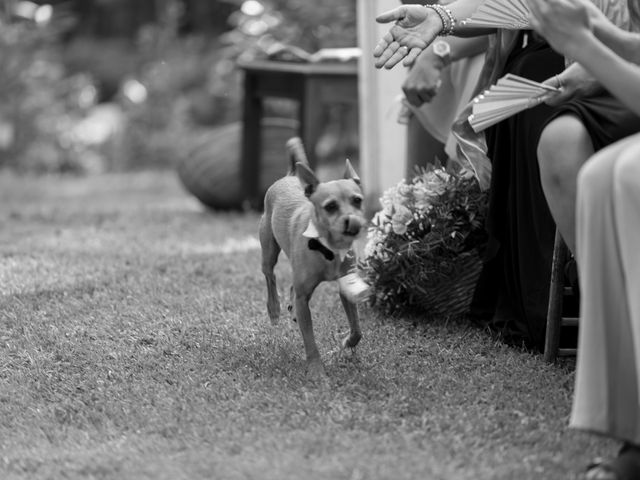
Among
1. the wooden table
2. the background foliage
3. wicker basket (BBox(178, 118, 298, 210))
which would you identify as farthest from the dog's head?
the background foliage

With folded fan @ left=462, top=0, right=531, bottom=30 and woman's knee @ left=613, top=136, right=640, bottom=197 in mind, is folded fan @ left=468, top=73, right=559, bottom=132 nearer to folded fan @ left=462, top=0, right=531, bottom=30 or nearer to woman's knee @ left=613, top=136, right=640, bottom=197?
folded fan @ left=462, top=0, right=531, bottom=30

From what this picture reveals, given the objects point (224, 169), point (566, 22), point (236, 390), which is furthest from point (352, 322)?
point (224, 169)

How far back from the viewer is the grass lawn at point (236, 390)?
2.65 m

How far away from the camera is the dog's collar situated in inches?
126

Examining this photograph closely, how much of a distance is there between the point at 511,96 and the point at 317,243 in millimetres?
726

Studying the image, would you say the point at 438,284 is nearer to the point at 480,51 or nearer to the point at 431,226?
the point at 431,226

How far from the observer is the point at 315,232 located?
10.5ft

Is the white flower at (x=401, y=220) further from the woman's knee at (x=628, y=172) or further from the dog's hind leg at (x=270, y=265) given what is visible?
the woman's knee at (x=628, y=172)

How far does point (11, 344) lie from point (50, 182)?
19.3ft

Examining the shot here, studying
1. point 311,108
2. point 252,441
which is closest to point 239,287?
point 252,441

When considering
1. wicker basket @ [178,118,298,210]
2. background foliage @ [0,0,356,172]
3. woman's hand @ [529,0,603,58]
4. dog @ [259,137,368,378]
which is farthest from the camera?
background foliage @ [0,0,356,172]

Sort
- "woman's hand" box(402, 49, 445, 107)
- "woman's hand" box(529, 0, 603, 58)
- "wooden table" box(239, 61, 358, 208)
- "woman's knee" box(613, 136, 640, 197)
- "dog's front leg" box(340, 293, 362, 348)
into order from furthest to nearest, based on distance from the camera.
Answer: "wooden table" box(239, 61, 358, 208), "woman's hand" box(402, 49, 445, 107), "dog's front leg" box(340, 293, 362, 348), "woman's hand" box(529, 0, 603, 58), "woman's knee" box(613, 136, 640, 197)

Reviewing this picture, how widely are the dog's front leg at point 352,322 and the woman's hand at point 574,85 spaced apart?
897 millimetres

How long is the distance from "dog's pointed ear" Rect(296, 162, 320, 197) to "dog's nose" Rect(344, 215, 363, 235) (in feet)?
0.59
